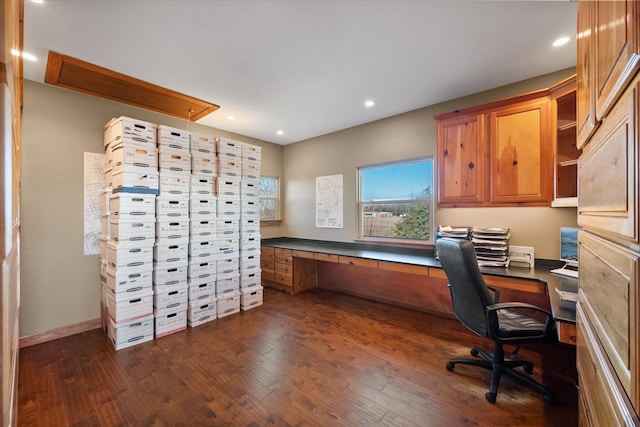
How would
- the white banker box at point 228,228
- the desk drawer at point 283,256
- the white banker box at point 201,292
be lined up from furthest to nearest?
the desk drawer at point 283,256, the white banker box at point 228,228, the white banker box at point 201,292

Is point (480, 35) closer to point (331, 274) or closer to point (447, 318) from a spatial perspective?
point (447, 318)

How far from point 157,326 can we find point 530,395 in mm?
3383

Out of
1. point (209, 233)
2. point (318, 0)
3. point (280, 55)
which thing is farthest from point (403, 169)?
point (209, 233)

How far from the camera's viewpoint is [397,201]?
12.7 ft

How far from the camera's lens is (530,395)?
1.88 m

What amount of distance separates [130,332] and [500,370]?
331cm

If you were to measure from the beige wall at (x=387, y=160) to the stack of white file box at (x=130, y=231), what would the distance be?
2.57 metres

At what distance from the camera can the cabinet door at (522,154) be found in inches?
94.7

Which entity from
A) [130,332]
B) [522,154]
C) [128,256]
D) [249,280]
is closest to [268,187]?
[249,280]

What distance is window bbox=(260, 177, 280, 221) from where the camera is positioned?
200 inches

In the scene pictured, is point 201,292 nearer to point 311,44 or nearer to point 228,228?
point 228,228

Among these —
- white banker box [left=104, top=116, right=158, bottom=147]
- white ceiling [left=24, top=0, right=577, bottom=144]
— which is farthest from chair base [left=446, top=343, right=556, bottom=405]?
white banker box [left=104, top=116, right=158, bottom=147]

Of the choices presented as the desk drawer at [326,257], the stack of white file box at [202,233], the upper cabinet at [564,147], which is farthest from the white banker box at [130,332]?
the upper cabinet at [564,147]

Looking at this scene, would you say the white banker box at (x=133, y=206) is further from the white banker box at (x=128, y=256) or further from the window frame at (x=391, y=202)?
the window frame at (x=391, y=202)
